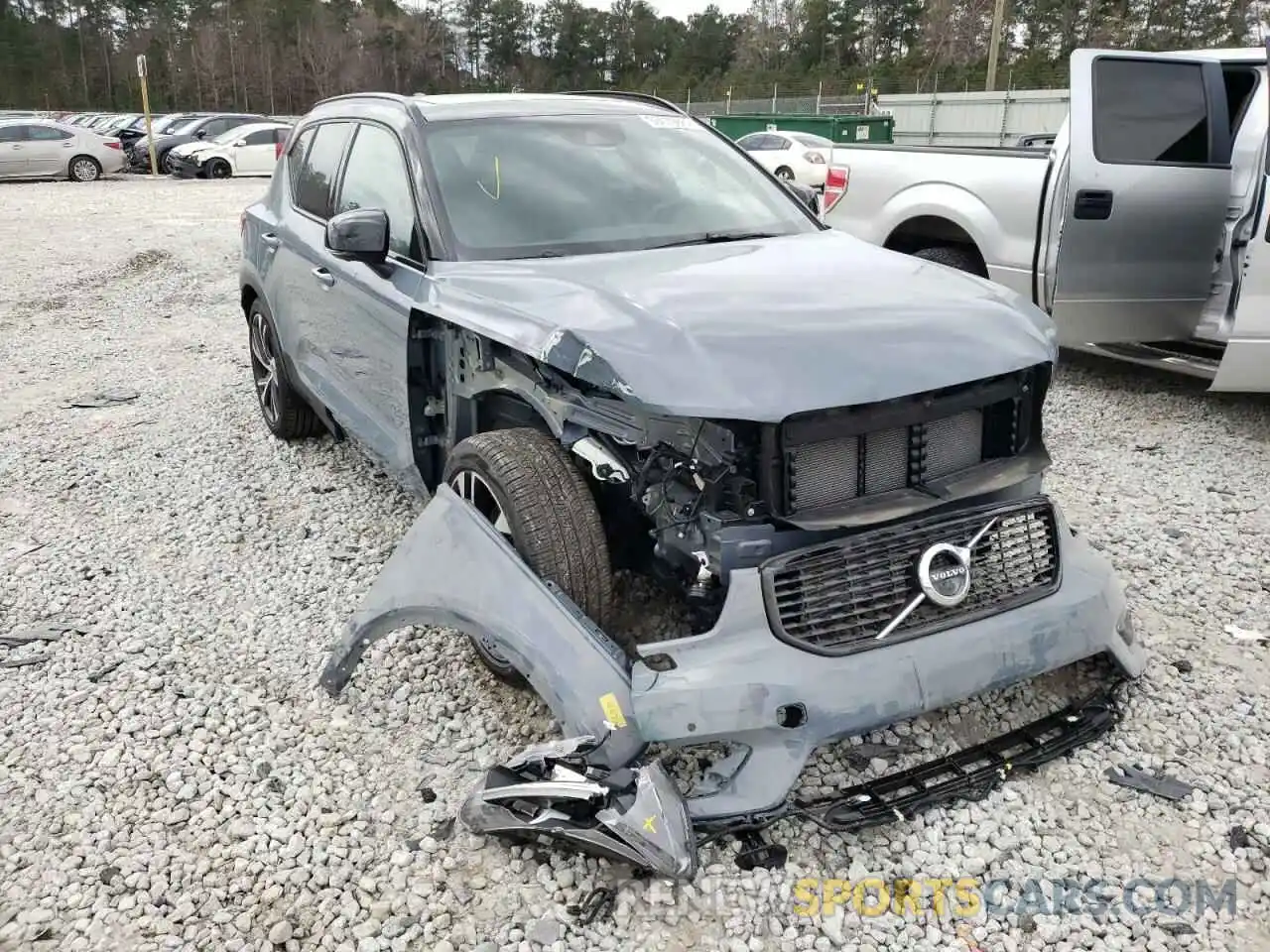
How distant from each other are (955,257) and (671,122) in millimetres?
2990

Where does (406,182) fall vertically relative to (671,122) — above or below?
below

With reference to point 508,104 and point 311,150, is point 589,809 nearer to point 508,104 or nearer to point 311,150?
point 508,104

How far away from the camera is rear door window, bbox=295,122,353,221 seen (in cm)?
454

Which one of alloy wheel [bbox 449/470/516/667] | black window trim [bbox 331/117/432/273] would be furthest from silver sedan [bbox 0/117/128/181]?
alloy wheel [bbox 449/470/516/667]

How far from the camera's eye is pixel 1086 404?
6234 millimetres

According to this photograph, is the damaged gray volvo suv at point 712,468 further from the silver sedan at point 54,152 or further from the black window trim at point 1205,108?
the silver sedan at point 54,152

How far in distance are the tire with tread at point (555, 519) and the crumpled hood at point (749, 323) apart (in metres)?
0.35

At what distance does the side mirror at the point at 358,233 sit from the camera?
3.45 meters

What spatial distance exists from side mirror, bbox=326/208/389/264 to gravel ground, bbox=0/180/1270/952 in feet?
4.36

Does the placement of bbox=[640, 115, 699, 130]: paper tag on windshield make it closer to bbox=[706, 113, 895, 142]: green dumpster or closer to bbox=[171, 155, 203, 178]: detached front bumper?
bbox=[171, 155, 203, 178]: detached front bumper

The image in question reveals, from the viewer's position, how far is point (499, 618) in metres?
2.71

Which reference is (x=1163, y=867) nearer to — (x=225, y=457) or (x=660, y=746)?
(x=660, y=746)

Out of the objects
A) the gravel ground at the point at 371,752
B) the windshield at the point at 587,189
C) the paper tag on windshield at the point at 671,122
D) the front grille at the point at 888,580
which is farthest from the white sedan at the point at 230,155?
the front grille at the point at 888,580

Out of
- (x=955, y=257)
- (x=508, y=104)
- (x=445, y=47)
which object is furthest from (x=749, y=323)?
(x=445, y=47)
